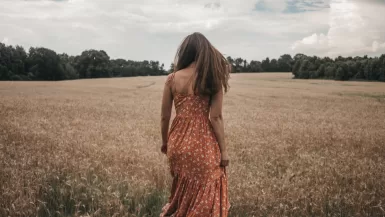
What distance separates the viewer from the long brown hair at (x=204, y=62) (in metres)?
3.40

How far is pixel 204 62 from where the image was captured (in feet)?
11.1

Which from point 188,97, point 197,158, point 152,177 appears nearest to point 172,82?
point 188,97

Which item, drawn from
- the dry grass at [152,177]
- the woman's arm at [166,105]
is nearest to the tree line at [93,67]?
the dry grass at [152,177]

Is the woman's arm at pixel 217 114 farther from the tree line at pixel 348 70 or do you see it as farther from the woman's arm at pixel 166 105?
the tree line at pixel 348 70

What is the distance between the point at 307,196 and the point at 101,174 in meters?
3.61

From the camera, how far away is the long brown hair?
3402 millimetres

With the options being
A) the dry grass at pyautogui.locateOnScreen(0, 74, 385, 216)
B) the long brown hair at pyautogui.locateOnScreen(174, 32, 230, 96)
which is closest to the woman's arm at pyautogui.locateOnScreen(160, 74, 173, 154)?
the long brown hair at pyautogui.locateOnScreen(174, 32, 230, 96)

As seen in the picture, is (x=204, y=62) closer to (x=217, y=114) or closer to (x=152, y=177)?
(x=217, y=114)

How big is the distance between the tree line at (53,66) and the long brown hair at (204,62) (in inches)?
2977

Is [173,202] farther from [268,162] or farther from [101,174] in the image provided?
[268,162]

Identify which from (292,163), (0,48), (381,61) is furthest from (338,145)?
(0,48)

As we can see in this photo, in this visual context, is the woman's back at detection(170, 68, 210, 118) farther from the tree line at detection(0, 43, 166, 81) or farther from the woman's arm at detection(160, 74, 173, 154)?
the tree line at detection(0, 43, 166, 81)

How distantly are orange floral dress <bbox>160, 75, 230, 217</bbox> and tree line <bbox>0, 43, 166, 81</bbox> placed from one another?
75535mm

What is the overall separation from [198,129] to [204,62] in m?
0.74
